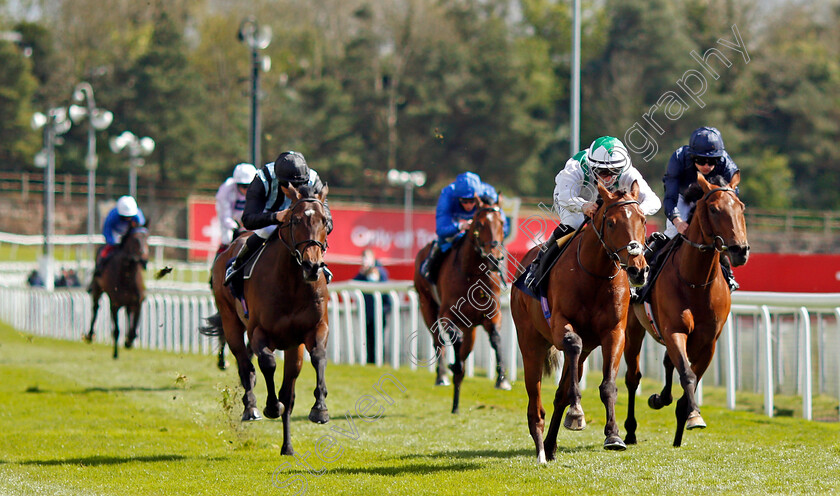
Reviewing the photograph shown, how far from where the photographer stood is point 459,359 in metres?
9.62

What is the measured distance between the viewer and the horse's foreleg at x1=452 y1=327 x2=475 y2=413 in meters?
9.51

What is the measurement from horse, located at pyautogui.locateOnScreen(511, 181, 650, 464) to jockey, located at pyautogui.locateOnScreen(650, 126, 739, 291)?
103cm

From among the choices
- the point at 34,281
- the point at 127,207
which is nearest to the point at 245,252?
the point at 127,207

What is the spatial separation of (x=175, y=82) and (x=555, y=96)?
16955 millimetres

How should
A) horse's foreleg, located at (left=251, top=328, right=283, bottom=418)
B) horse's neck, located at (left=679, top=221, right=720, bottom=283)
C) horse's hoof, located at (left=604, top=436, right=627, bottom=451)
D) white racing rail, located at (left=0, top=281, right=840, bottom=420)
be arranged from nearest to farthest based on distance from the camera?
1. horse's hoof, located at (left=604, top=436, right=627, bottom=451)
2. horse's neck, located at (left=679, top=221, right=720, bottom=283)
3. horse's foreleg, located at (left=251, top=328, right=283, bottom=418)
4. white racing rail, located at (left=0, top=281, right=840, bottom=420)

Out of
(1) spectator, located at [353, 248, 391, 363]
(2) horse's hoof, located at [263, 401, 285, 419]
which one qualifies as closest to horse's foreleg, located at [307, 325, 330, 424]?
(2) horse's hoof, located at [263, 401, 285, 419]

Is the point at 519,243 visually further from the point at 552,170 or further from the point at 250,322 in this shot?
the point at 250,322

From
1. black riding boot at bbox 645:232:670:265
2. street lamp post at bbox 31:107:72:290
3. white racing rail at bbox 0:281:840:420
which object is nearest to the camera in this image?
black riding boot at bbox 645:232:670:265

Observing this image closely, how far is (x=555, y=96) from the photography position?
48375 millimetres

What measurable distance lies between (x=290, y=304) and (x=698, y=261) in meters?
2.68

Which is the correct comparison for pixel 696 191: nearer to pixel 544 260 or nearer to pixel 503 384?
pixel 544 260

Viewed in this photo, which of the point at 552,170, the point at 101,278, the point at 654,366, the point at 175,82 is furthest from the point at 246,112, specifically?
the point at 654,366

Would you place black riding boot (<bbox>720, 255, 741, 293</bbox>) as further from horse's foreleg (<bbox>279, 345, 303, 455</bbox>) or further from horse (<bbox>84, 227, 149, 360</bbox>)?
horse (<bbox>84, 227, 149, 360</bbox>)

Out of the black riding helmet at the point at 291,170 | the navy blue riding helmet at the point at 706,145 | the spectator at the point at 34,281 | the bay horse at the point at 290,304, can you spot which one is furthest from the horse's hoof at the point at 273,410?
the spectator at the point at 34,281
